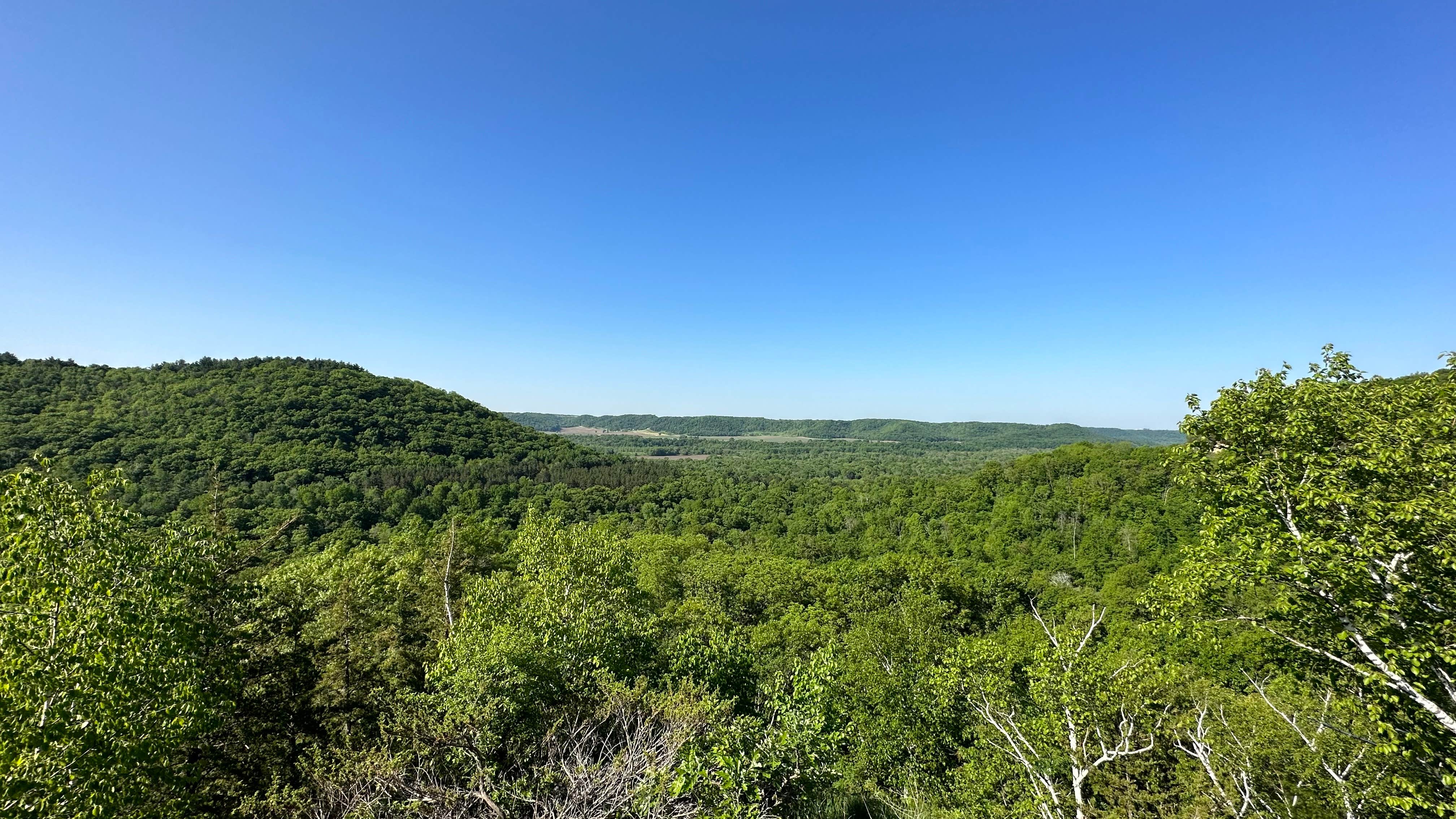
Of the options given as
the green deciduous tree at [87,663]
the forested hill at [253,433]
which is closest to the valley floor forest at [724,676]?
the green deciduous tree at [87,663]

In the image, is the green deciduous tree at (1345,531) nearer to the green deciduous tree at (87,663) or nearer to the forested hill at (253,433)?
the green deciduous tree at (87,663)

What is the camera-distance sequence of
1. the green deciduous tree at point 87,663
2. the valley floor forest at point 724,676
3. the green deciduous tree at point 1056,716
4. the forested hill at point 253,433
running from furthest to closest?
the forested hill at point 253,433
the green deciduous tree at point 1056,716
the valley floor forest at point 724,676
the green deciduous tree at point 87,663

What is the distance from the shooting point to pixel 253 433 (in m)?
73.8

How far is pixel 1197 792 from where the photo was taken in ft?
45.2

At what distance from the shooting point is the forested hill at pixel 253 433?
5725 cm

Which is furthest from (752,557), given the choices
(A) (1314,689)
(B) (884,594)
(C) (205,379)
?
(C) (205,379)

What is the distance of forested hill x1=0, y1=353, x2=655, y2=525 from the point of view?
57250 mm

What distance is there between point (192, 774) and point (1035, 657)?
1734 centimetres

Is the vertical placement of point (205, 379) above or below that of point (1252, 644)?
above

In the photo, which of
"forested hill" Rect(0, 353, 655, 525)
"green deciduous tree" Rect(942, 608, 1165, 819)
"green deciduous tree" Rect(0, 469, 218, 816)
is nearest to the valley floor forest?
"green deciduous tree" Rect(0, 469, 218, 816)

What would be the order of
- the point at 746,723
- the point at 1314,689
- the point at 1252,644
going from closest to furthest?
the point at 746,723 < the point at 1314,689 < the point at 1252,644

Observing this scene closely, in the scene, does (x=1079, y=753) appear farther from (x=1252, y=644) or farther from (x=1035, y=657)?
(x=1252, y=644)

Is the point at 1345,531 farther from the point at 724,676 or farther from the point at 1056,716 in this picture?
the point at 724,676

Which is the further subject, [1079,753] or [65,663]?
[1079,753]
